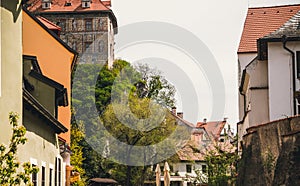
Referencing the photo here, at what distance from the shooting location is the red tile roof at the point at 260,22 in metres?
44.6

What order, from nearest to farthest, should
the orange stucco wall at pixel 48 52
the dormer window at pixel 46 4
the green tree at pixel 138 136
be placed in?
the orange stucco wall at pixel 48 52
the green tree at pixel 138 136
the dormer window at pixel 46 4

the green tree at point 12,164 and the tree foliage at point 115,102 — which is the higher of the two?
the tree foliage at point 115,102

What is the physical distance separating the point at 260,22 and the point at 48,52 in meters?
18.4

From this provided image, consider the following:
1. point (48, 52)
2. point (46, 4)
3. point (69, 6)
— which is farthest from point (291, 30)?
point (46, 4)

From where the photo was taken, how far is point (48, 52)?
2939 cm

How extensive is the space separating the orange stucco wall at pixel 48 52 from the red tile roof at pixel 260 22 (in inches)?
539

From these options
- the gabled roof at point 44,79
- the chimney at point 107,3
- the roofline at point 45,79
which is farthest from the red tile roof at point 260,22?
the chimney at point 107,3

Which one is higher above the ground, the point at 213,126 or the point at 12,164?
the point at 213,126

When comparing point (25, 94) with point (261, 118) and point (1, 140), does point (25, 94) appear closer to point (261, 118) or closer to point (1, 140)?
point (1, 140)

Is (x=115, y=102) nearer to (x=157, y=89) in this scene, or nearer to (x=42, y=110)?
(x=157, y=89)

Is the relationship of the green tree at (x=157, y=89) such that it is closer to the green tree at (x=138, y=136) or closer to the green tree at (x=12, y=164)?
the green tree at (x=138, y=136)

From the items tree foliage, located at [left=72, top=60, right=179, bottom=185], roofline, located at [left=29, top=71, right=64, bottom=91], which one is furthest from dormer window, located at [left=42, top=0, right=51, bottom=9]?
roofline, located at [left=29, top=71, right=64, bottom=91]

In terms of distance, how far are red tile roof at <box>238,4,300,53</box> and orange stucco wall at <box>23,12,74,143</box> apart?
13687mm

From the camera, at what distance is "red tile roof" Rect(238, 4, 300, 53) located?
44.6 m
